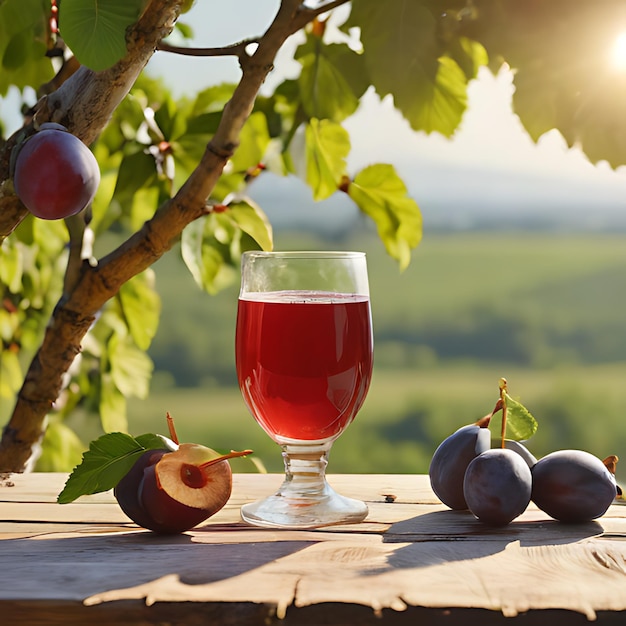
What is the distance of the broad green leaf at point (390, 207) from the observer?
0.87 metres

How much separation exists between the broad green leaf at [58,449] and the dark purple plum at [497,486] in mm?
895

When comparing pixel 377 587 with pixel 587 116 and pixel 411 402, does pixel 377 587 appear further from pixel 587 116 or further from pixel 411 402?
pixel 411 402

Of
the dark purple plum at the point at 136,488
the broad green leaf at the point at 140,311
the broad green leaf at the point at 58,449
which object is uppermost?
the broad green leaf at the point at 140,311

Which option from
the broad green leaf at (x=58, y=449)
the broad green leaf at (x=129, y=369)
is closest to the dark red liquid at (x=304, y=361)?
the broad green leaf at (x=129, y=369)

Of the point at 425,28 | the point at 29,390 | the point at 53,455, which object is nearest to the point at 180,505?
the point at 29,390

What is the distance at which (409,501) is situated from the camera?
30.5 inches

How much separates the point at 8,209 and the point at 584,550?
0.46 meters

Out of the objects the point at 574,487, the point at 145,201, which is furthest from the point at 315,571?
the point at 145,201

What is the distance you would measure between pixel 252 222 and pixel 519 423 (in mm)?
335

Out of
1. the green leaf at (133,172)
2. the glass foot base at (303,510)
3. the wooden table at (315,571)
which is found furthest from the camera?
the green leaf at (133,172)

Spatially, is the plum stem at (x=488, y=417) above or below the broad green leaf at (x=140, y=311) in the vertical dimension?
below

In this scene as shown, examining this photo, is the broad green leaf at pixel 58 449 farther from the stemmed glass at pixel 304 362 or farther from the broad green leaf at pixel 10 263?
the stemmed glass at pixel 304 362

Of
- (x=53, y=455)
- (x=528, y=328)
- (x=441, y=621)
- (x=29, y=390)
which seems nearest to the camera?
(x=441, y=621)

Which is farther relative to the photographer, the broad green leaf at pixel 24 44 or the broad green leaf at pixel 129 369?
the broad green leaf at pixel 129 369
